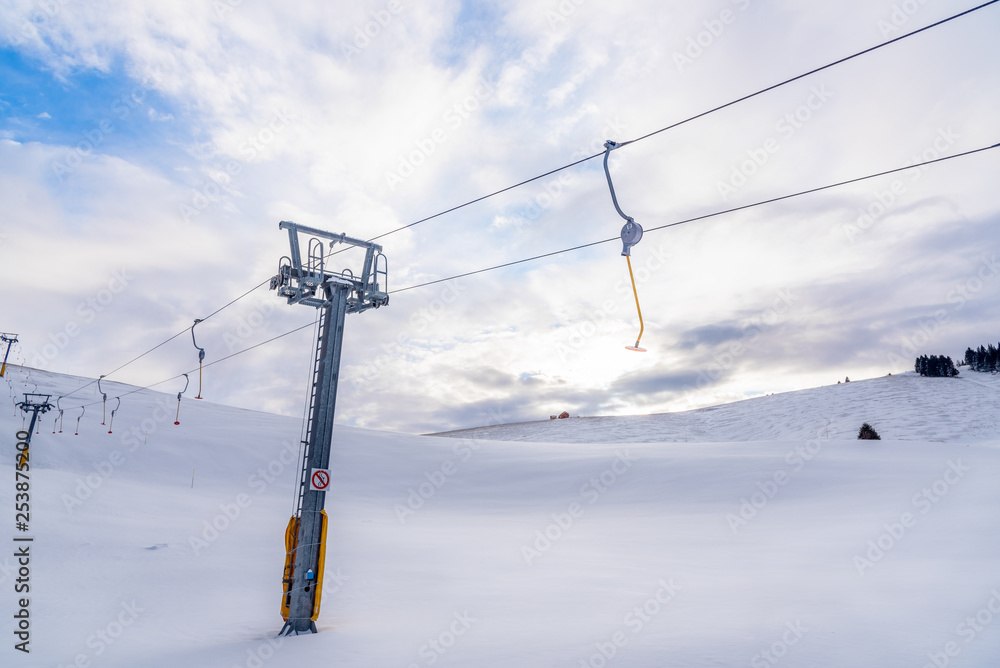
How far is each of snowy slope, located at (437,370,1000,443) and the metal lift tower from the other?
4131 cm

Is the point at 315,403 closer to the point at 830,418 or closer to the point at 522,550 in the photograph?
the point at 522,550

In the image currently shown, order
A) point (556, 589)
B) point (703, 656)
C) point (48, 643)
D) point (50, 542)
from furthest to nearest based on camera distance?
1. point (50, 542)
2. point (556, 589)
3. point (48, 643)
4. point (703, 656)

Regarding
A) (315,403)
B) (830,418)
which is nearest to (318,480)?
(315,403)

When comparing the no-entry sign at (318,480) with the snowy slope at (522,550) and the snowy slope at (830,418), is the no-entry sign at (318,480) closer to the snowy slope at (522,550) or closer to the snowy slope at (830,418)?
the snowy slope at (522,550)

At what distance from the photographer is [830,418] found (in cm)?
4875

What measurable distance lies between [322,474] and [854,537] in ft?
56.5

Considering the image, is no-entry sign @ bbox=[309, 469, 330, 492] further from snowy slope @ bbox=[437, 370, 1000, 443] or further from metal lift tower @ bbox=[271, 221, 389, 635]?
snowy slope @ bbox=[437, 370, 1000, 443]

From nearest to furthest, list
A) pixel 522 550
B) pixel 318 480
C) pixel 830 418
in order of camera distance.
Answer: pixel 318 480 → pixel 522 550 → pixel 830 418

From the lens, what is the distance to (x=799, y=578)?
13.9 meters

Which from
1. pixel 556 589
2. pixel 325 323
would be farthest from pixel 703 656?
pixel 325 323

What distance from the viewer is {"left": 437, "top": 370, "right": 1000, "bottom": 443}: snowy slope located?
43031 millimetres

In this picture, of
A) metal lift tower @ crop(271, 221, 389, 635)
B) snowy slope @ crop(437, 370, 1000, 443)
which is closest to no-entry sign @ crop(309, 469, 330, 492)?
metal lift tower @ crop(271, 221, 389, 635)

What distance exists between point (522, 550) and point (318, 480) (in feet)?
35.8

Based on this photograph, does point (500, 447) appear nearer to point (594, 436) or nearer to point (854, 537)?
point (594, 436)
